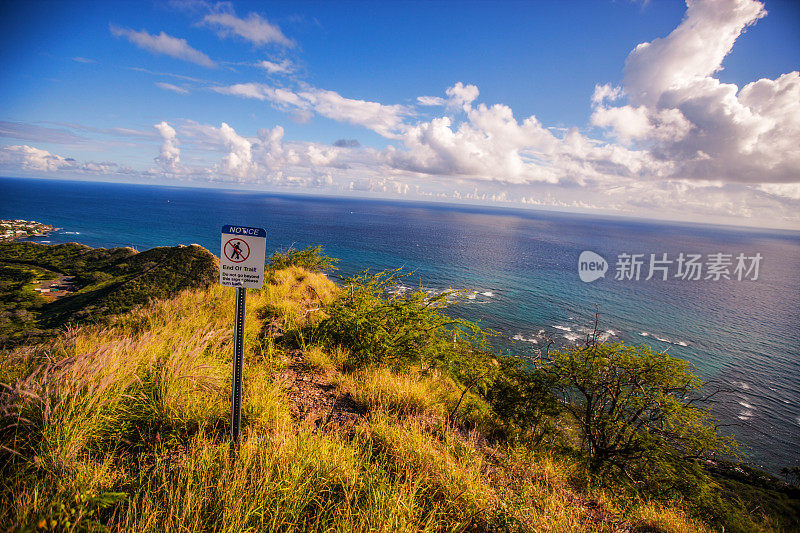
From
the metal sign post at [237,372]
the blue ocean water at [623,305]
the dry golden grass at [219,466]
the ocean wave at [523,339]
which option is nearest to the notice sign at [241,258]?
the metal sign post at [237,372]

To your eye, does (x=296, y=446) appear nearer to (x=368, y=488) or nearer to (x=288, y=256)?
(x=368, y=488)

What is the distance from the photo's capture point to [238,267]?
10.8 ft

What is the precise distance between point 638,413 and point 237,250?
10.5m

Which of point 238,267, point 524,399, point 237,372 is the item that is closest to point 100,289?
point 237,372

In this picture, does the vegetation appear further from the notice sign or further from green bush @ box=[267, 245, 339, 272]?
green bush @ box=[267, 245, 339, 272]

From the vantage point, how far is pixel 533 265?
69688 millimetres

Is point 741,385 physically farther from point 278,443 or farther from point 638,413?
point 278,443

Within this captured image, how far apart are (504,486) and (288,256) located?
17.4 meters

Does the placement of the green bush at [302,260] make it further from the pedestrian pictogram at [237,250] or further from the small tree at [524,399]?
the pedestrian pictogram at [237,250]

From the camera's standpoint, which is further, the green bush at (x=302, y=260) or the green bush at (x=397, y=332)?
the green bush at (x=302, y=260)

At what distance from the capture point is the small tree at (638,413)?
27.3ft

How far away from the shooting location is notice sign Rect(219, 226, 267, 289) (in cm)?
326

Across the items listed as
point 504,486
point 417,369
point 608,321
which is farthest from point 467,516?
point 608,321

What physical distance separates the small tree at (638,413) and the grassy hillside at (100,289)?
1442 cm
